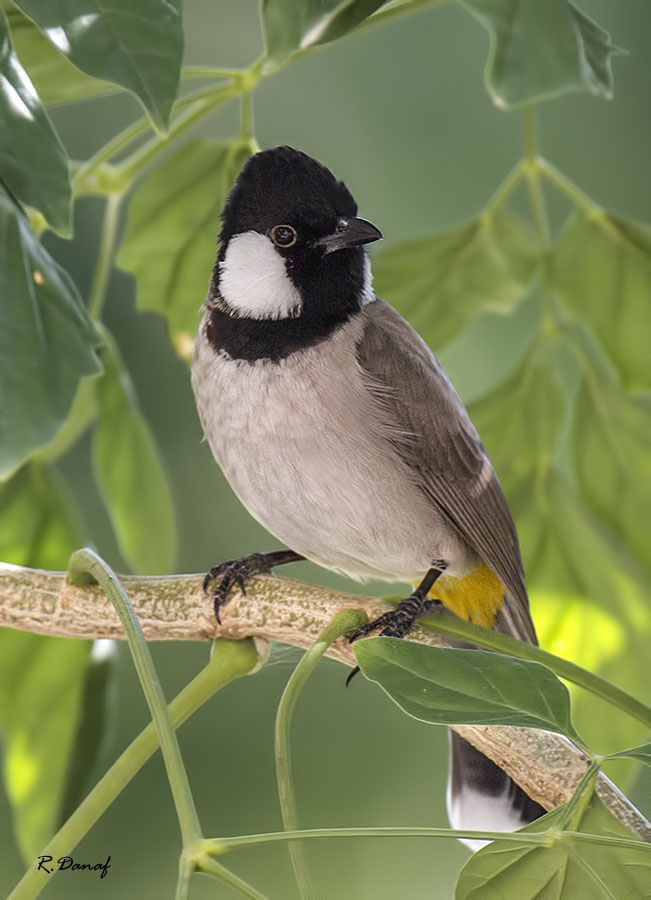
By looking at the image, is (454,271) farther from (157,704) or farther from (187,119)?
(157,704)

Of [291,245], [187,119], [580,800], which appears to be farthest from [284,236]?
[580,800]

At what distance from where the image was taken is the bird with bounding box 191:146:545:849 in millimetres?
773

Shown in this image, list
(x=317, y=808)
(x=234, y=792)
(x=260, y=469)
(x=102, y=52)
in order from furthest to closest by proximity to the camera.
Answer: (x=317, y=808) → (x=234, y=792) → (x=260, y=469) → (x=102, y=52)

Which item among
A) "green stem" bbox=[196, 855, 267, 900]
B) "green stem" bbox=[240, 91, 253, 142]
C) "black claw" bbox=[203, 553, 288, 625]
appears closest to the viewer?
"green stem" bbox=[196, 855, 267, 900]

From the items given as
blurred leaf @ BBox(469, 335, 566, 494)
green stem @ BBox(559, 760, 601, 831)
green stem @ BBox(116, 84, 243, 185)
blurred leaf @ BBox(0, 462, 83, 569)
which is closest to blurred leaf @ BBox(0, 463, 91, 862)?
blurred leaf @ BBox(0, 462, 83, 569)

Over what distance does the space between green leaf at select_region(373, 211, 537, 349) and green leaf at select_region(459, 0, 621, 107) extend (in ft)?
1.00

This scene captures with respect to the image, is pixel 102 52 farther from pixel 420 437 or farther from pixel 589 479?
pixel 589 479

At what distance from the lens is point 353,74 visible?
1.40 meters

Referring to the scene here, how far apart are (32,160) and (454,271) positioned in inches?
16.1

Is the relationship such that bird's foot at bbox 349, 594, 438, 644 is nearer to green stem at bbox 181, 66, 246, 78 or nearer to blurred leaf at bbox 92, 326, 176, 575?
blurred leaf at bbox 92, 326, 176, 575

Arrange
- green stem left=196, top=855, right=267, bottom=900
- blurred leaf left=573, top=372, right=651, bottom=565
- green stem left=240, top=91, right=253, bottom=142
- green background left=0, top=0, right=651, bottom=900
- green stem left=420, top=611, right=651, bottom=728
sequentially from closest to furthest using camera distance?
green stem left=196, top=855, right=267, bottom=900 < green stem left=420, top=611, right=651, bottom=728 < green stem left=240, top=91, right=253, bottom=142 < blurred leaf left=573, top=372, right=651, bottom=565 < green background left=0, top=0, right=651, bottom=900

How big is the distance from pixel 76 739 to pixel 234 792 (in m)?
0.32

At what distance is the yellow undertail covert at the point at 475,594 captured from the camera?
87cm

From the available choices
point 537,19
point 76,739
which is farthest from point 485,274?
point 76,739
